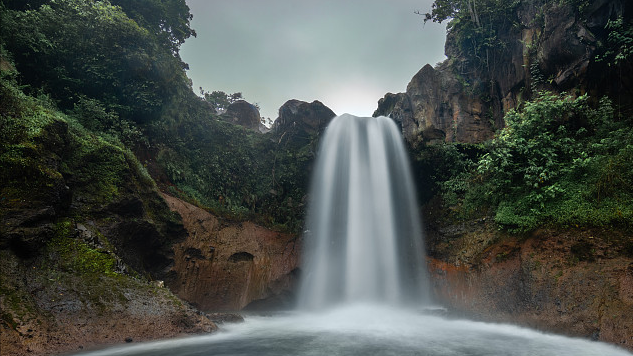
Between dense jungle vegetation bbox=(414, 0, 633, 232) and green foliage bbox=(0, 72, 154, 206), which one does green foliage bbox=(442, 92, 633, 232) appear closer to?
Answer: dense jungle vegetation bbox=(414, 0, 633, 232)

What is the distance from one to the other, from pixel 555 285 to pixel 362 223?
889cm

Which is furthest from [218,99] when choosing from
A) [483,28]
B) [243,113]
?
[483,28]

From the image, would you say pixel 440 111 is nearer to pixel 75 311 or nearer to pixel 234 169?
pixel 234 169

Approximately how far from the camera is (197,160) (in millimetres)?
14734

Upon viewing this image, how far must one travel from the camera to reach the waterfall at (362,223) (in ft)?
45.9

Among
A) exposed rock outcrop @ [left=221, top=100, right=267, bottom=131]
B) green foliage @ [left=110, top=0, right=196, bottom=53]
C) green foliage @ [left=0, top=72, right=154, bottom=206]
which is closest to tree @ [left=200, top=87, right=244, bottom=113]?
exposed rock outcrop @ [left=221, top=100, right=267, bottom=131]

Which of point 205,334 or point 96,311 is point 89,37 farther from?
point 205,334

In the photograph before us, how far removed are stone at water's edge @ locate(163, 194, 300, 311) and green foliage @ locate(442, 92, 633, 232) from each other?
30.5ft

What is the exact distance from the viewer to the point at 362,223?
15.7 metres

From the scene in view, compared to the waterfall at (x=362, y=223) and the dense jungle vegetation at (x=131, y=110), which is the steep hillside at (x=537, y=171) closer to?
the waterfall at (x=362, y=223)

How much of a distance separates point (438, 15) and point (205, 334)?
853 inches

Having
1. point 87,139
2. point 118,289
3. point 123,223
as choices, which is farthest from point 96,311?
point 87,139

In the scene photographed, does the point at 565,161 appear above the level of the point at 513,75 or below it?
below

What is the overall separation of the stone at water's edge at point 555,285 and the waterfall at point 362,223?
11.3ft
